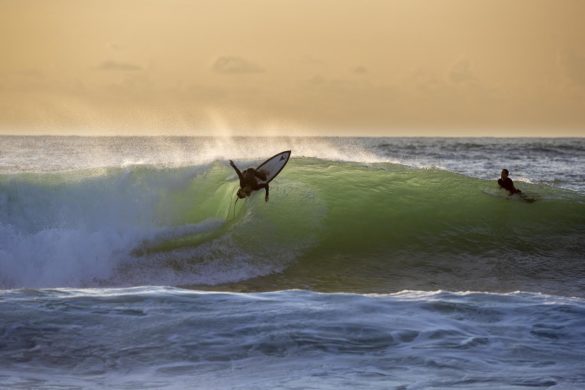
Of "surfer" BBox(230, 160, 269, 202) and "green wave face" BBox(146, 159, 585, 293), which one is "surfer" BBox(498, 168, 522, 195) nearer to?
"green wave face" BBox(146, 159, 585, 293)

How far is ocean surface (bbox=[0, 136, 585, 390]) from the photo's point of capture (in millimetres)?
6598

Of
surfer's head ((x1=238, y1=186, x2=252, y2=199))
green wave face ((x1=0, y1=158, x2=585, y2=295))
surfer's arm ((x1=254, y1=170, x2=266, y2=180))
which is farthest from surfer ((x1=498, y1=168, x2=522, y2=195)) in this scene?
surfer's head ((x1=238, y1=186, x2=252, y2=199))

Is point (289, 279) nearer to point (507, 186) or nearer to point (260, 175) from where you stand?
point (260, 175)

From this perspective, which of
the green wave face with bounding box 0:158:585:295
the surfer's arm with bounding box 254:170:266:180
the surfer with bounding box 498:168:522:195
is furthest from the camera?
the surfer with bounding box 498:168:522:195

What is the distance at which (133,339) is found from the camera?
23.6ft

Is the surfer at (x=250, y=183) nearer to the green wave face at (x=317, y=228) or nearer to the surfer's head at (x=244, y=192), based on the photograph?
the surfer's head at (x=244, y=192)

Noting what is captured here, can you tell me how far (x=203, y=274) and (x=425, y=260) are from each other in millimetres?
3911

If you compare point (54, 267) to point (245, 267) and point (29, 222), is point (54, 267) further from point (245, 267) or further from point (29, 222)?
point (245, 267)

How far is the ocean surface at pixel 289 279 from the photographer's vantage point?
660cm

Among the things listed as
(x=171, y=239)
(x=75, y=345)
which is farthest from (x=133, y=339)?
(x=171, y=239)

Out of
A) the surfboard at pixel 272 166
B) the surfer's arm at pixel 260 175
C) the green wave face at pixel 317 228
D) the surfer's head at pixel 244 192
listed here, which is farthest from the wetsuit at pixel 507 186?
the surfer's head at pixel 244 192

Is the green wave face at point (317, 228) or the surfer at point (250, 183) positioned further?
the surfer at point (250, 183)

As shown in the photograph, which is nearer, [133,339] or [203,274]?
[133,339]

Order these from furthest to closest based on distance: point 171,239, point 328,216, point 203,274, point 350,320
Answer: point 328,216
point 171,239
point 203,274
point 350,320
